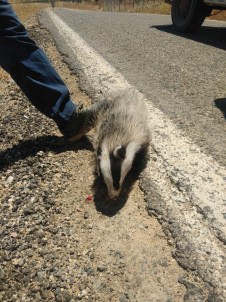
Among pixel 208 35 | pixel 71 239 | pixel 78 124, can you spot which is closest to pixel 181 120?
pixel 78 124

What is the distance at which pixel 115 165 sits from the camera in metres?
3.07

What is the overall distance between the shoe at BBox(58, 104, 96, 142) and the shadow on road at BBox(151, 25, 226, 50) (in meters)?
4.31

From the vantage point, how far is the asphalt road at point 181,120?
243cm

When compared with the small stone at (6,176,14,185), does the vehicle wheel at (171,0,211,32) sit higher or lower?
lower

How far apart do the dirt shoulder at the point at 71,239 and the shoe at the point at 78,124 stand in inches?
5.5

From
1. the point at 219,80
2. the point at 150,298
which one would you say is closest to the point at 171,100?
the point at 219,80

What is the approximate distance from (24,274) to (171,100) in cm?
276

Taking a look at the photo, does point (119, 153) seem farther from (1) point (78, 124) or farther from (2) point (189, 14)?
(2) point (189, 14)

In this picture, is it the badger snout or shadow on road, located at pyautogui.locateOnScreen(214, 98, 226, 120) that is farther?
shadow on road, located at pyautogui.locateOnScreen(214, 98, 226, 120)

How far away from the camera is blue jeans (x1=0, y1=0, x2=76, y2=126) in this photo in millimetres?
3300

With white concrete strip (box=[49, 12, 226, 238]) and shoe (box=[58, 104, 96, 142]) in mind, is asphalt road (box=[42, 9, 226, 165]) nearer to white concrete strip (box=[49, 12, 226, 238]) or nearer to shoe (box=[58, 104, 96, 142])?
white concrete strip (box=[49, 12, 226, 238])

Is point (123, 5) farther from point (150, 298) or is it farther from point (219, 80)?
point (150, 298)

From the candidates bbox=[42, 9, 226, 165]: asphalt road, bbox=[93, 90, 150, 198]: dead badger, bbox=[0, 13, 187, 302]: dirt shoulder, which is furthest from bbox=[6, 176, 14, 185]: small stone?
bbox=[42, 9, 226, 165]: asphalt road

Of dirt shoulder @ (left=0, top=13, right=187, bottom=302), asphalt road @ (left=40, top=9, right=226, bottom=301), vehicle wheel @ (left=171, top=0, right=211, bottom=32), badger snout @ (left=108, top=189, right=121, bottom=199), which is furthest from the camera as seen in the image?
vehicle wheel @ (left=171, top=0, right=211, bottom=32)
